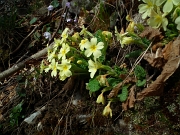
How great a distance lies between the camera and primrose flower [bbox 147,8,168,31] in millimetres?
2143

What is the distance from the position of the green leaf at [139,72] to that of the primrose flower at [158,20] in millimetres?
292

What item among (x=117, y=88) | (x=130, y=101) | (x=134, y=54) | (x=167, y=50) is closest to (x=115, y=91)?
(x=117, y=88)

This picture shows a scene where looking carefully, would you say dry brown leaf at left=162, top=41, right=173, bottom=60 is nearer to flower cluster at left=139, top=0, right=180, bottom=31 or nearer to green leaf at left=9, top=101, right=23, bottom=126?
flower cluster at left=139, top=0, right=180, bottom=31

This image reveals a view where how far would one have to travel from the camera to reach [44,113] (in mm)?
2768

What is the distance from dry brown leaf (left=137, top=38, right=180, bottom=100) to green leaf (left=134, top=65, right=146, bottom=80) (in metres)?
0.18

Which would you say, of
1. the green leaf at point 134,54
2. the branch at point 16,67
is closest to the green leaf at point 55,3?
the branch at point 16,67

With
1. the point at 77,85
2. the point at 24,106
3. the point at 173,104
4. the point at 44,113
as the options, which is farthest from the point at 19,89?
the point at 173,104

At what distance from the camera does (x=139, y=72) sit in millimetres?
2258

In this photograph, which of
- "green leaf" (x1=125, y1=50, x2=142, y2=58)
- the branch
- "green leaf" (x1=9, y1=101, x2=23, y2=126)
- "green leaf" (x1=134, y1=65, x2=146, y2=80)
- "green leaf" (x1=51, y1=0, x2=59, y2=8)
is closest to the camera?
"green leaf" (x1=134, y1=65, x2=146, y2=80)

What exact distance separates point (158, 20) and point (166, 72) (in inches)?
13.9

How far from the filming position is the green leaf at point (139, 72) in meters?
2.25

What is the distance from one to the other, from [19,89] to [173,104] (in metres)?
1.49

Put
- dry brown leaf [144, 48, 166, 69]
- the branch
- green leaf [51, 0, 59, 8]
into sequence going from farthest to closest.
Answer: green leaf [51, 0, 59, 8] < the branch < dry brown leaf [144, 48, 166, 69]

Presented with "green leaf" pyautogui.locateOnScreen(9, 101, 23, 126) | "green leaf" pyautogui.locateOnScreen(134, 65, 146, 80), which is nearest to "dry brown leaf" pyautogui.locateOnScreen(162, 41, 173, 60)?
"green leaf" pyautogui.locateOnScreen(134, 65, 146, 80)
